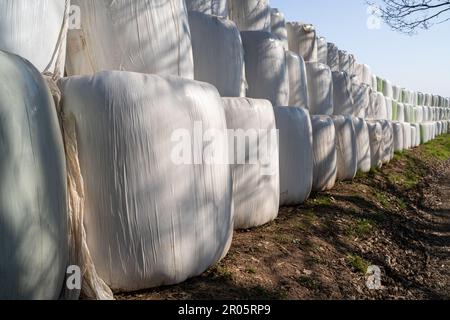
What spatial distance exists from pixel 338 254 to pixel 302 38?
2839 millimetres

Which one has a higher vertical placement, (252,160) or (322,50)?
(322,50)

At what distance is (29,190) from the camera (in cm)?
142

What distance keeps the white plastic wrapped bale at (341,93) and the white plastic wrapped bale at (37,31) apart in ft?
14.1

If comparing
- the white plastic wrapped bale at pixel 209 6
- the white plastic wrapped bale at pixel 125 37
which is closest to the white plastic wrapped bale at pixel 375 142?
the white plastic wrapped bale at pixel 209 6

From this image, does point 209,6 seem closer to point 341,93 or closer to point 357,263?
point 357,263

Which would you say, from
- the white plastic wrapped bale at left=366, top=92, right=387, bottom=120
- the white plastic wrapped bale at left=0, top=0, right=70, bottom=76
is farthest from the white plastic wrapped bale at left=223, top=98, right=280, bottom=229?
the white plastic wrapped bale at left=366, top=92, right=387, bottom=120

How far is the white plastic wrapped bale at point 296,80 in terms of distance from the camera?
4.11m

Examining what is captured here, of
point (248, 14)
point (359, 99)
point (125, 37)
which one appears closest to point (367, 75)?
point (359, 99)

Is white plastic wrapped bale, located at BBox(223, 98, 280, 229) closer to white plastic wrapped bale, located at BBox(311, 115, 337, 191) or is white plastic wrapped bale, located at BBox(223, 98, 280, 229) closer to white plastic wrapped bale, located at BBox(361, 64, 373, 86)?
white plastic wrapped bale, located at BBox(311, 115, 337, 191)

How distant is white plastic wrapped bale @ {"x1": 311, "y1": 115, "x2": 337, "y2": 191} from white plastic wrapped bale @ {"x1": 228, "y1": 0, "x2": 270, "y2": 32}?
1124 millimetres

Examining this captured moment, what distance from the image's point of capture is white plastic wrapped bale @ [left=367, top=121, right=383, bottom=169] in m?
6.74

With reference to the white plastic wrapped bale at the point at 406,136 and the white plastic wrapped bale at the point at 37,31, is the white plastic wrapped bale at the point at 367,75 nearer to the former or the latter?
the white plastic wrapped bale at the point at 406,136

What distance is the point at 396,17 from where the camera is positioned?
26.0 ft

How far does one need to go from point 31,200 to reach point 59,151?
0.26 meters
